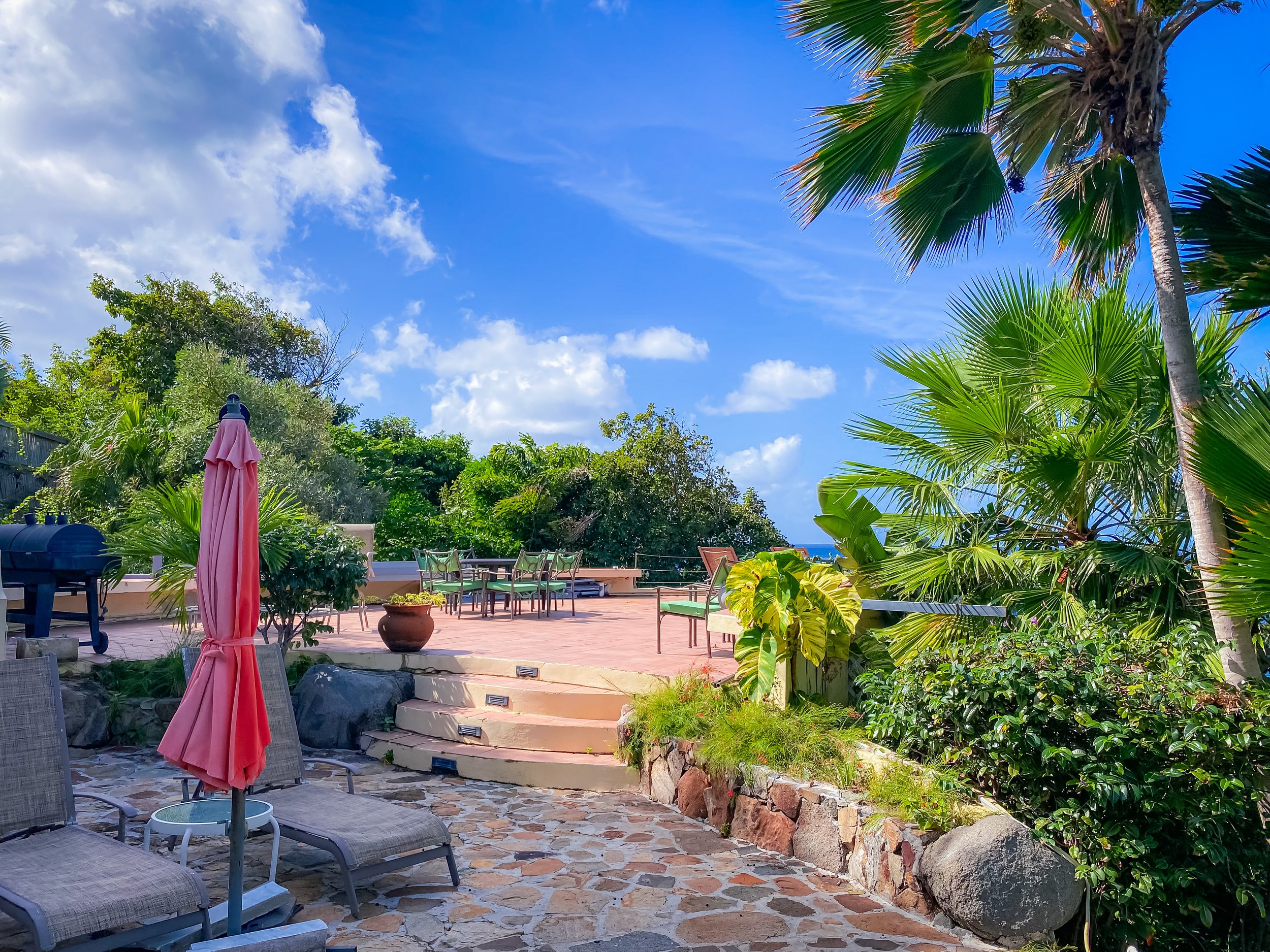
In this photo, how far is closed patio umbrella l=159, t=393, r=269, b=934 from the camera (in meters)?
2.94

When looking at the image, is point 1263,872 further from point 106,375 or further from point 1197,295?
point 106,375

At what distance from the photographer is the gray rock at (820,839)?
4586mm

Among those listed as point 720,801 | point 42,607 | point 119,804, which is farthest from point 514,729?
point 42,607

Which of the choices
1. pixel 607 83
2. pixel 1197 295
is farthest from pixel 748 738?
pixel 607 83

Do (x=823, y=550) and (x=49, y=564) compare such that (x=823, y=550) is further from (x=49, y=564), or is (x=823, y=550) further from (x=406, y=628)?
(x=49, y=564)

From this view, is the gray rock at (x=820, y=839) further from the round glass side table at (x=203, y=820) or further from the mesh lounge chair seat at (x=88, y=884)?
the mesh lounge chair seat at (x=88, y=884)

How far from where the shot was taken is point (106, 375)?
2500 centimetres

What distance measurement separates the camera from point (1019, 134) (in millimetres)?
6133

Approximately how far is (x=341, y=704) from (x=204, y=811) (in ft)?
12.3

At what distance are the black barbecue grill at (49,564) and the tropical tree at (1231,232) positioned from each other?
32.2ft

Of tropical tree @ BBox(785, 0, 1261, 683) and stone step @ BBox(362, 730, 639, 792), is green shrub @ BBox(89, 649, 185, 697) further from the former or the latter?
tropical tree @ BBox(785, 0, 1261, 683)

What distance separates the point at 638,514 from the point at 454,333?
→ 279 inches

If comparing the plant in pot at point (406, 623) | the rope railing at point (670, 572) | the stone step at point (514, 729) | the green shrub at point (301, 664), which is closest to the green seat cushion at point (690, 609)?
the stone step at point (514, 729)

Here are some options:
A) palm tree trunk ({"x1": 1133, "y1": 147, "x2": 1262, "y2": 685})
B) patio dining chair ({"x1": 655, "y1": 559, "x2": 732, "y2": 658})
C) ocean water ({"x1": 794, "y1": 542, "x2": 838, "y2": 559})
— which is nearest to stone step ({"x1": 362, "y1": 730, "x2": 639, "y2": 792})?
patio dining chair ({"x1": 655, "y1": 559, "x2": 732, "y2": 658})
